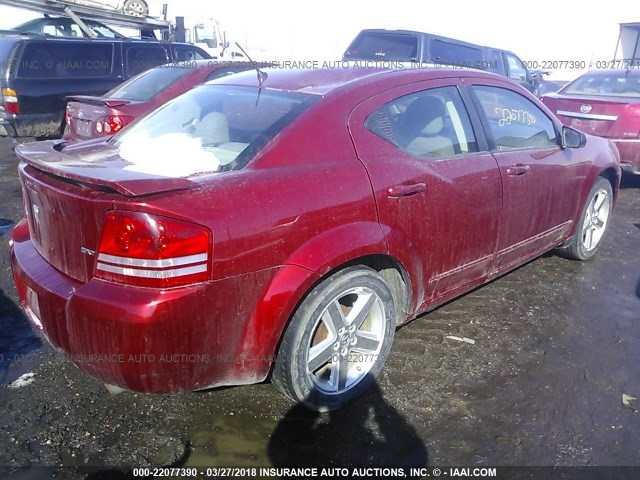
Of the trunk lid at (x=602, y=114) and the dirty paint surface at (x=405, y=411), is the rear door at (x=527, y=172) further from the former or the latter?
the trunk lid at (x=602, y=114)

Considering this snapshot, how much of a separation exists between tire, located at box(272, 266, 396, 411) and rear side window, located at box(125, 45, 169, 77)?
26.5 feet

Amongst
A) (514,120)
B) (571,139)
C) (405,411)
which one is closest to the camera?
(405,411)

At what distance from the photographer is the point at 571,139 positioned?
4.15 metres

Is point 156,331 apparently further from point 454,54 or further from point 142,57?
point 454,54

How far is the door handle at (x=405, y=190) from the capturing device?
2.82m

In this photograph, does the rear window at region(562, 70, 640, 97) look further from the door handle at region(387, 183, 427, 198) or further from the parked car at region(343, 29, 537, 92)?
the door handle at region(387, 183, 427, 198)

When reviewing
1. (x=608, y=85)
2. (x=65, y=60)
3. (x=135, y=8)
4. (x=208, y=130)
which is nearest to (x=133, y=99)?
(x=65, y=60)

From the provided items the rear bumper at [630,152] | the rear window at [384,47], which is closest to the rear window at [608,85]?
the rear bumper at [630,152]

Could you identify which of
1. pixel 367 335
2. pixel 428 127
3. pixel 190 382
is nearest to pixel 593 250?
pixel 428 127

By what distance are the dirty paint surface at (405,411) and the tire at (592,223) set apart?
95cm

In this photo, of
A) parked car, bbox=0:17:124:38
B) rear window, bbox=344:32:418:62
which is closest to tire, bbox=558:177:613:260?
rear window, bbox=344:32:418:62

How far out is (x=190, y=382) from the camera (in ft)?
7.58

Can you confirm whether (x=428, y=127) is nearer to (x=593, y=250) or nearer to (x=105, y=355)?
(x=105, y=355)

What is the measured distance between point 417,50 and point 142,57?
4.77m
